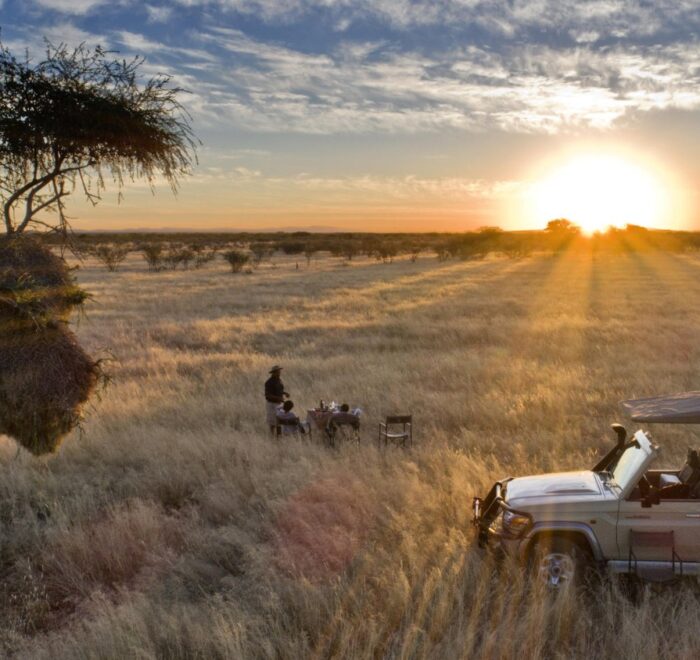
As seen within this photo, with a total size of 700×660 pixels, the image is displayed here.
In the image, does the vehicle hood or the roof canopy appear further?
the vehicle hood

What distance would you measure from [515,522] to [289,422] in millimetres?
5484

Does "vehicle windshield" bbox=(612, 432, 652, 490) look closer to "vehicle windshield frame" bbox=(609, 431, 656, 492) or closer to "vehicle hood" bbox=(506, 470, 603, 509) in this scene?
"vehicle windshield frame" bbox=(609, 431, 656, 492)

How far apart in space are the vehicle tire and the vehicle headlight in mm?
204

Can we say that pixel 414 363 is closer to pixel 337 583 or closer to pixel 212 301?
pixel 337 583

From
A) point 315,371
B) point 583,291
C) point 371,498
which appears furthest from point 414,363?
point 583,291

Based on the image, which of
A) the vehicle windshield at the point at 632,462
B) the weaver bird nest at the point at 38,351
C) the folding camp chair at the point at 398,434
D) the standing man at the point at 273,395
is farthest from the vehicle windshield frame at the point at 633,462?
the standing man at the point at 273,395

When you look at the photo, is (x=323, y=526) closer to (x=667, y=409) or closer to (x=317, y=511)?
(x=317, y=511)

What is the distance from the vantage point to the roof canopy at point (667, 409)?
5.69 m

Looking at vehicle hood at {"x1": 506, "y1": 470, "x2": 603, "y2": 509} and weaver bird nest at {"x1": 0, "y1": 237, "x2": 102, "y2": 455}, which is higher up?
weaver bird nest at {"x1": 0, "y1": 237, "x2": 102, "y2": 455}

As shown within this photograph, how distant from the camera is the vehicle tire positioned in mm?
5672

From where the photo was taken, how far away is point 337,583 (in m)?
5.71

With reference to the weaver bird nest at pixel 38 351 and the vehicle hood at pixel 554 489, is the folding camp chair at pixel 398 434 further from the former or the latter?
the weaver bird nest at pixel 38 351

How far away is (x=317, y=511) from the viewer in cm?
735

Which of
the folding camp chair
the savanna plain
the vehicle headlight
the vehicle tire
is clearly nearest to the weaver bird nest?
the savanna plain
